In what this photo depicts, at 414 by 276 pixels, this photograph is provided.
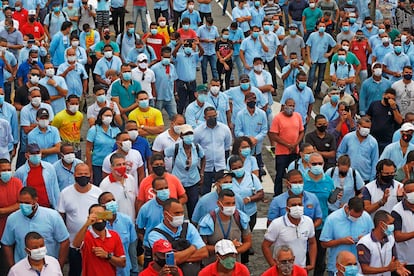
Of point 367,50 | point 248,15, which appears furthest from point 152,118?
point 248,15

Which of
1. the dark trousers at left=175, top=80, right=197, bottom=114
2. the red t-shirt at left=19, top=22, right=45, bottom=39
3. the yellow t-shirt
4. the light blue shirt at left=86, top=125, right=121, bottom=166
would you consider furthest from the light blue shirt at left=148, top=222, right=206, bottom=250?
the red t-shirt at left=19, top=22, right=45, bottom=39

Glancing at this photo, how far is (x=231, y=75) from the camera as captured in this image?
2219 centimetres

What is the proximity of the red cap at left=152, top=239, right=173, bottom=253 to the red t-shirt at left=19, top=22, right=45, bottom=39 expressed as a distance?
12851mm

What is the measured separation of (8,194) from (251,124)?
15.1 ft

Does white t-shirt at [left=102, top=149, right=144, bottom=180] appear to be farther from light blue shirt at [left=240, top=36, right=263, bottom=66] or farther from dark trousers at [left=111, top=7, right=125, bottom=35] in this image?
dark trousers at [left=111, top=7, right=125, bottom=35]

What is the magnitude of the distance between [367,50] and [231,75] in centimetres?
354

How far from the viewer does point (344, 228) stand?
10359 millimetres

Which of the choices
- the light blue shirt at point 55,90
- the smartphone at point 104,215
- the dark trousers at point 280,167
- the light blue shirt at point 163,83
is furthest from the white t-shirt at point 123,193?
the light blue shirt at point 163,83

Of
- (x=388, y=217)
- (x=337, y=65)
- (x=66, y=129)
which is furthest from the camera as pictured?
(x=337, y=65)

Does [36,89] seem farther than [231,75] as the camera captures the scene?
No

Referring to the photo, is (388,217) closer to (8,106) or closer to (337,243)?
(337,243)

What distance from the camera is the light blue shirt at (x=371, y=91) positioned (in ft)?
53.8

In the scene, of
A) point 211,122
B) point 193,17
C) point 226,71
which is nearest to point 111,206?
point 211,122

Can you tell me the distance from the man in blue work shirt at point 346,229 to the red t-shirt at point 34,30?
12.1 m
